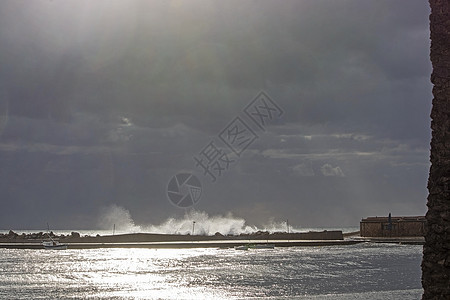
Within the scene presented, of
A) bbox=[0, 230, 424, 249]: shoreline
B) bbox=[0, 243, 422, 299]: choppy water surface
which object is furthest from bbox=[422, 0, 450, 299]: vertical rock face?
bbox=[0, 230, 424, 249]: shoreline

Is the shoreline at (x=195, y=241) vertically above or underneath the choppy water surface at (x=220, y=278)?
above

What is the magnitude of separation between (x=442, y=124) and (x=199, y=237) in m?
75.8

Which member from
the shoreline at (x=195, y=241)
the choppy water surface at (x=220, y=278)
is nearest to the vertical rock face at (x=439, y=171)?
the choppy water surface at (x=220, y=278)

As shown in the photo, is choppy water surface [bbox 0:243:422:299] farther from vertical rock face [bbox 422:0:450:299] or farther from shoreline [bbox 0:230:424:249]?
shoreline [bbox 0:230:424:249]

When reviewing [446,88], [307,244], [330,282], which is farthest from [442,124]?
[307,244]

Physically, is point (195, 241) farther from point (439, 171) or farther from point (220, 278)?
point (439, 171)

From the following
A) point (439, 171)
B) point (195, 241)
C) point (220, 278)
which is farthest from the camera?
point (195, 241)

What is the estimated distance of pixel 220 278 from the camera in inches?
1393

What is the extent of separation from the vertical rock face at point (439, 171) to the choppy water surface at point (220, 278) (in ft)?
49.3

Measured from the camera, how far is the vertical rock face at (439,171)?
10.9m

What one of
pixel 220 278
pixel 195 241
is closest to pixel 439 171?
pixel 220 278

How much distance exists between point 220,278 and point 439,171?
1009 inches

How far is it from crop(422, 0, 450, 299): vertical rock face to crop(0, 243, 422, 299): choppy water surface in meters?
15.0

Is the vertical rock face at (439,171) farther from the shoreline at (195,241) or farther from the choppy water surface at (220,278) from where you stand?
the shoreline at (195,241)
